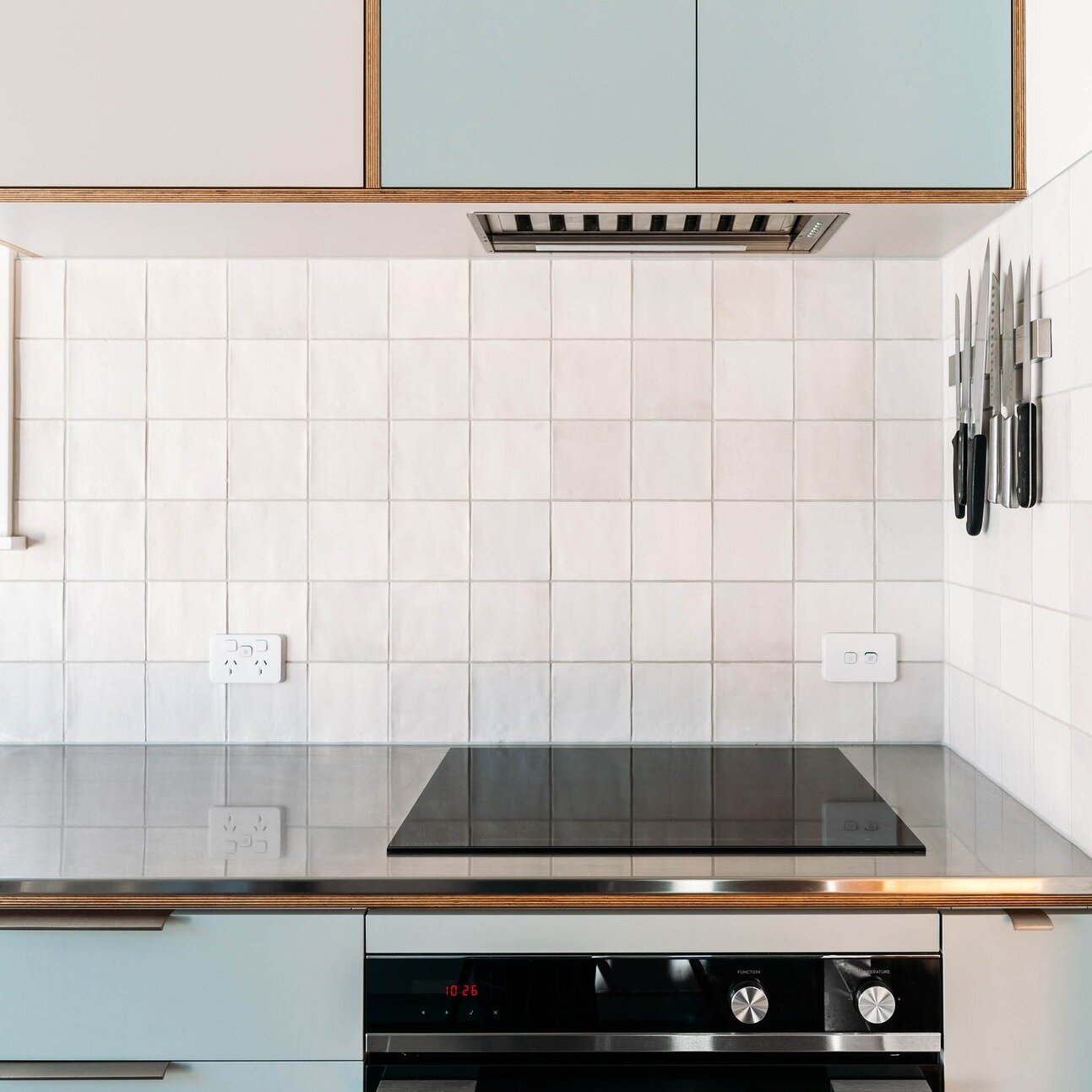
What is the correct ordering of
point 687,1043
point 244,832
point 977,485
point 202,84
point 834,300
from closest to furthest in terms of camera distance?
point 687,1043 < point 244,832 < point 202,84 < point 977,485 < point 834,300

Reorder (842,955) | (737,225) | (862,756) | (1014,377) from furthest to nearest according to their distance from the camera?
(862,756), (737,225), (1014,377), (842,955)

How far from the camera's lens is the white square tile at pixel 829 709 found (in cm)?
182

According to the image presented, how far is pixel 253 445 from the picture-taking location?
183cm

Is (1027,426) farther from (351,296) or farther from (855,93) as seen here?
(351,296)

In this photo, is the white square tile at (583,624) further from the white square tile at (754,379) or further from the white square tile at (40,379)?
the white square tile at (40,379)

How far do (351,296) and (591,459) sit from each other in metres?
0.52

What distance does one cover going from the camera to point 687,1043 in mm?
1175

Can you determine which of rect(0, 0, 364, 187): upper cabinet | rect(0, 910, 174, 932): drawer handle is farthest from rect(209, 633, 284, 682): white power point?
rect(0, 0, 364, 187): upper cabinet

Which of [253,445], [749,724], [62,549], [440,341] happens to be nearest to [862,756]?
[749,724]

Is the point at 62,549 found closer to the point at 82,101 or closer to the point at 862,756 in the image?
the point at 82,101

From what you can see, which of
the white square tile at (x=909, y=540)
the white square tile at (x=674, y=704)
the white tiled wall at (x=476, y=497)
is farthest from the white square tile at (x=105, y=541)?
the white square tile at (x=909, y=540)

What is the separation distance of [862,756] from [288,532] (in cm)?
107

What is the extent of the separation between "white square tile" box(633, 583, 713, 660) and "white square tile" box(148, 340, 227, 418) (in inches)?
32.7

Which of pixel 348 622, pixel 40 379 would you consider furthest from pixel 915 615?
pixel 40 379
